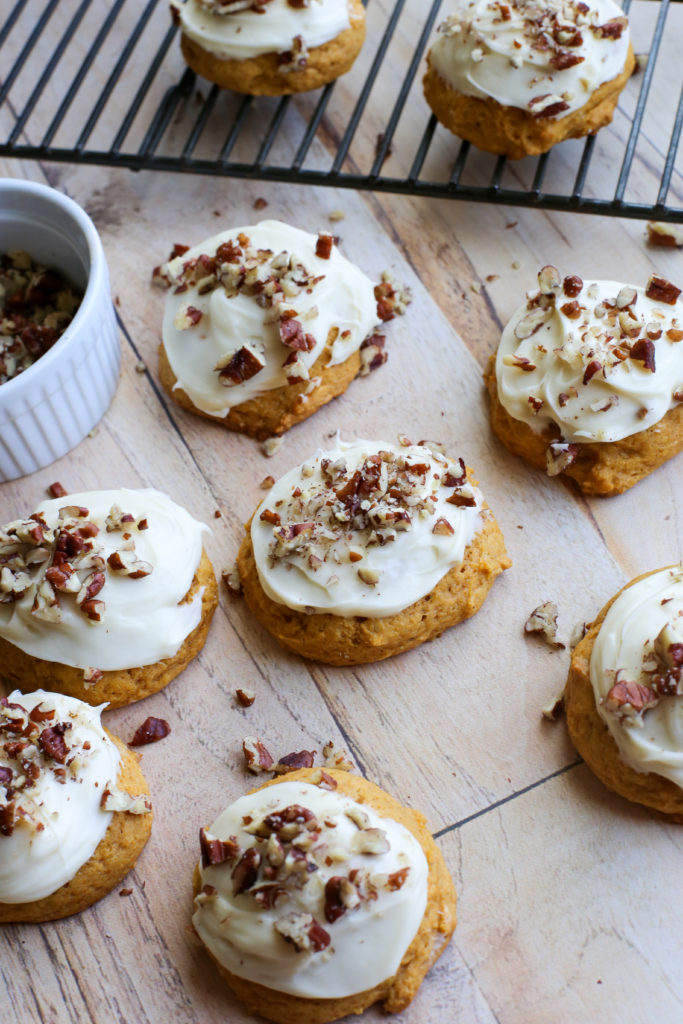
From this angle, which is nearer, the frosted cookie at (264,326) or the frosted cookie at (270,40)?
the frosted cookie at (264,326)

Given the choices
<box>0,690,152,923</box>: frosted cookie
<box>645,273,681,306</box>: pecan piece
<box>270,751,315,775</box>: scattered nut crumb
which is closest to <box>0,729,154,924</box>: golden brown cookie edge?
<box>0,690,152,923</box>: frosted cookie

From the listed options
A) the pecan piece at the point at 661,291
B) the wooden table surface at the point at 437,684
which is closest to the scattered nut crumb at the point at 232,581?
the wooden table surface at the point at 437,684

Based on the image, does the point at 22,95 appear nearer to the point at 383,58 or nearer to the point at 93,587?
the point at 383,58

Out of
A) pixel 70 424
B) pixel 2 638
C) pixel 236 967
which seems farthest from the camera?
pixel 70 424

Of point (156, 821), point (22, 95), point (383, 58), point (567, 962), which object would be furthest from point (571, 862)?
point (22, 95)

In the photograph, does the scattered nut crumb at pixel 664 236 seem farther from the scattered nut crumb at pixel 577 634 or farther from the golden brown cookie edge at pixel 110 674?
the golden brown cookie edge at pixel 110 674

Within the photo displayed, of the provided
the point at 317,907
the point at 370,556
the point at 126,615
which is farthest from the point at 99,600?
the point at 317,907
